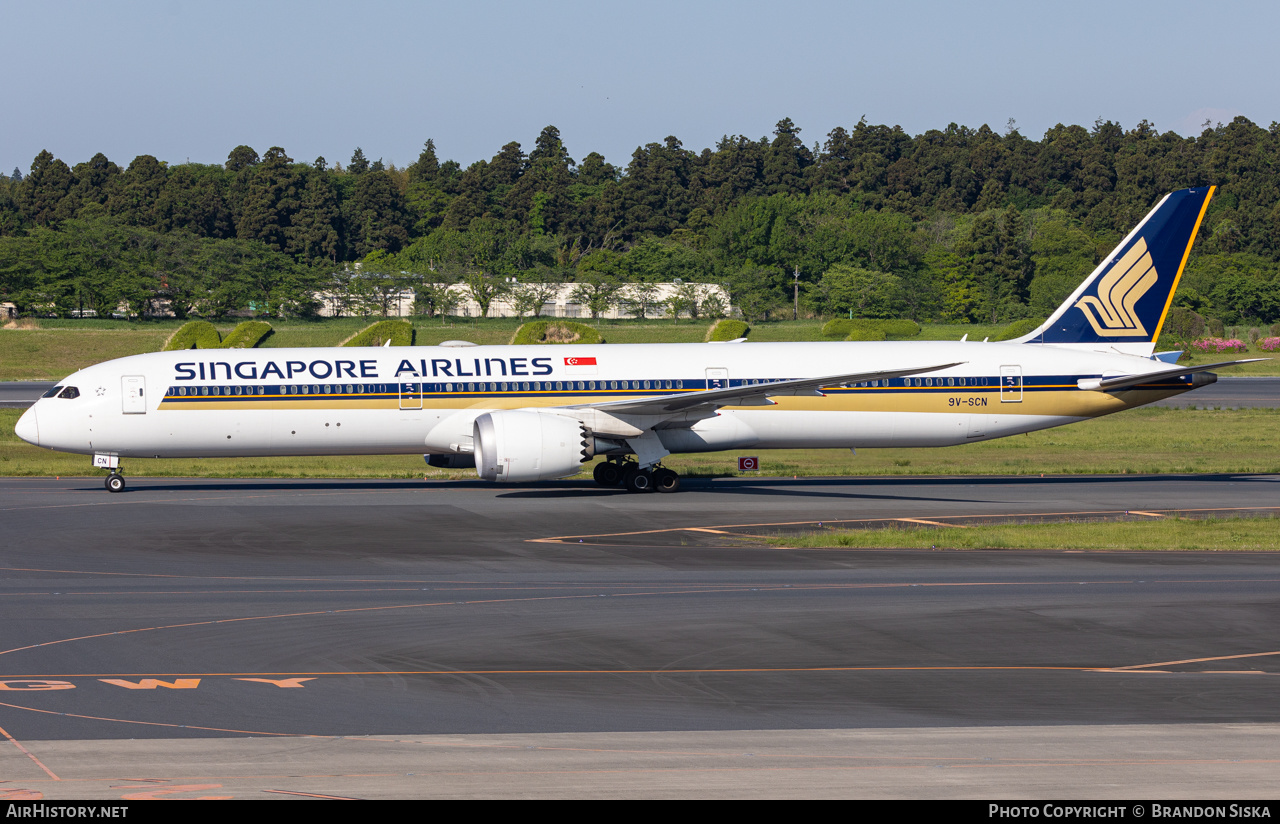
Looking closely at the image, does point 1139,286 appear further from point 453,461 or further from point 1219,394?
point 1219,394

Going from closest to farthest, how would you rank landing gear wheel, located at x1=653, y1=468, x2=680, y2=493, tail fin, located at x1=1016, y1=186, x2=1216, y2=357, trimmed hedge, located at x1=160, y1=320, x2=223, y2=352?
landing gear wheel, located at x1=653, y1=468, x2=680, y2=493, tail fin, located at x1=1016, y1=186, x2=1216, y2=357, trimmed hedge, located at x1=160, y1=320, x2=223, y2=352

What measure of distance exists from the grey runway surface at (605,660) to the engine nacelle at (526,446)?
2738mm

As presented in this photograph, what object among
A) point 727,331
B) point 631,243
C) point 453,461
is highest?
point 631,243

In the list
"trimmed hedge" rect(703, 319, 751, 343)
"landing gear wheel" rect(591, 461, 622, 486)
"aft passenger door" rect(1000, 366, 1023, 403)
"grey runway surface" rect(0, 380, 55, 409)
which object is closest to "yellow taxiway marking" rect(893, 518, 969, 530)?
"aft passenger door" rect(1000, 366, 1023, 403)

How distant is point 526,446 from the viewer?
33.0 metres

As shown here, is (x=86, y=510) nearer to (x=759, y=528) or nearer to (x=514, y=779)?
(x=759, y=528)

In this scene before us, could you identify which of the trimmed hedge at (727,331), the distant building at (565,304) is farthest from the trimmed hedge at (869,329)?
the distant building at (565,304)

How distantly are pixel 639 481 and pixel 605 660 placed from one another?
19499mm

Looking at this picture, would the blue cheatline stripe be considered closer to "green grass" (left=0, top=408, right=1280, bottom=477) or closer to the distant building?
"green grass" (left=0, top=408, right=1280, bottom=477)

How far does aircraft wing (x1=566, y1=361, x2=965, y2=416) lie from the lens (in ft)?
112

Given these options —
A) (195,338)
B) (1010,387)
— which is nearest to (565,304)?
(195,338)

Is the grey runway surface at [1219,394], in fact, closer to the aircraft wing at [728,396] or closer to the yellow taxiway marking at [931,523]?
the aircraft wing at [728,396]

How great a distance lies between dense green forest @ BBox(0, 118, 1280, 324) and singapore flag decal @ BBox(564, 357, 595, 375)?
315ft

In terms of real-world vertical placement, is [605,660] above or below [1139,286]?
below
